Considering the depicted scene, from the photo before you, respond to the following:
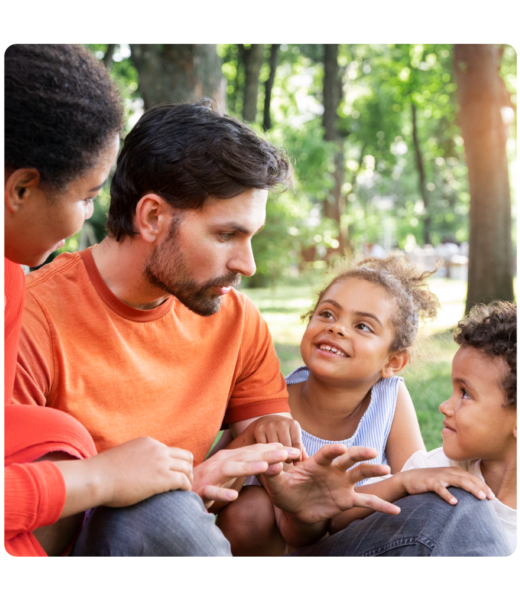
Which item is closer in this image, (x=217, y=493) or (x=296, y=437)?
(x=217, y=493)

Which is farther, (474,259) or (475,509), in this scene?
(474,259)

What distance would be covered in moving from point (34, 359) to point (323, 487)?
0.92m

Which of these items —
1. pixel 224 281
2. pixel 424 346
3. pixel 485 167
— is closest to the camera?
pixel 224 281

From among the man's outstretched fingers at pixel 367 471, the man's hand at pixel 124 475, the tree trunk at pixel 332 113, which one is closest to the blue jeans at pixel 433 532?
the man's outstretched fingers at pixel 367 471

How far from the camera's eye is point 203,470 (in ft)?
6.04

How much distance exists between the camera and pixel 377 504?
5.78 ft

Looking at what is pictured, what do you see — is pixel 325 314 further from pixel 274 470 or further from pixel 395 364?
pixel 274 470

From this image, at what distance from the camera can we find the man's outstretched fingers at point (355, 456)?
166 cm

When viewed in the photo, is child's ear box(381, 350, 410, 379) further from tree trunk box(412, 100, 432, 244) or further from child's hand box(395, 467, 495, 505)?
tree trunk box(412, 100, 432, 244)

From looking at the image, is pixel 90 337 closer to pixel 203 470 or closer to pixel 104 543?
pixel 203 470

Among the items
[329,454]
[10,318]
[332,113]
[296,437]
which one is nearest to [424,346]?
[296,437]

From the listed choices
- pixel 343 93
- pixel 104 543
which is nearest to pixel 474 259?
pixel 104 543
